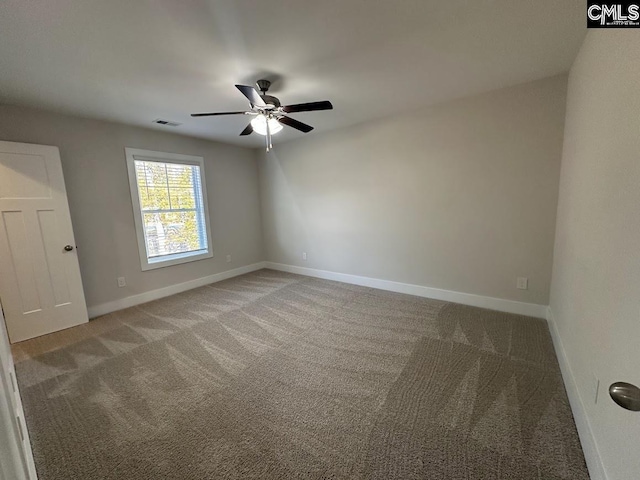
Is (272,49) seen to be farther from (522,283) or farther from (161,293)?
(161,293)

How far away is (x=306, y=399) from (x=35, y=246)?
333 cm

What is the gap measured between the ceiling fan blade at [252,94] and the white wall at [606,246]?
6.89ft

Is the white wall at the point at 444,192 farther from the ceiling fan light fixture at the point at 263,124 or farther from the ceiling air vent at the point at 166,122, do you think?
the ceiling air vent at the point at 166,122

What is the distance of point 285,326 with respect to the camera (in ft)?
9.48

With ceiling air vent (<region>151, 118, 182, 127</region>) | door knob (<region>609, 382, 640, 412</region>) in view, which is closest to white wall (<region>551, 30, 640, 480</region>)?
door knob (<region>609, 382, 640, 412</region>)

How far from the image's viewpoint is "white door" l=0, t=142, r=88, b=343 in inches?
104

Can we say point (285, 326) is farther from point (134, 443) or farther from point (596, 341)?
point (596, 341)

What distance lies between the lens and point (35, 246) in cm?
281

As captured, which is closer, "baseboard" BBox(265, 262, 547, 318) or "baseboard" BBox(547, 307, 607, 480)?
"baseboard" BBox(547, 307, 607, 480)

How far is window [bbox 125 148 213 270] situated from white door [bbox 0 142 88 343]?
78 centimetres

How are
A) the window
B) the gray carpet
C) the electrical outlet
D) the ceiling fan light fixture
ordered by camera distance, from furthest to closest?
the window
the electrical outlet
the ceiling fan light fixture
the gray carpet

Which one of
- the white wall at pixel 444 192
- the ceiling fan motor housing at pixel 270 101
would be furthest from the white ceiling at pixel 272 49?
the white wall at pixel 444 192

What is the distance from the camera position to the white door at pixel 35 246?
8.70ft

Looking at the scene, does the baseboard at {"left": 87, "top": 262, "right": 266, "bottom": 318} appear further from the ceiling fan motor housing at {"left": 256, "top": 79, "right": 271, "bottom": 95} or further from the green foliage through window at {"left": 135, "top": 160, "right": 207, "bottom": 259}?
the ceiling fan motor housing at {"left": 256, "top": 79, "right": 271, "bottom": 95}
